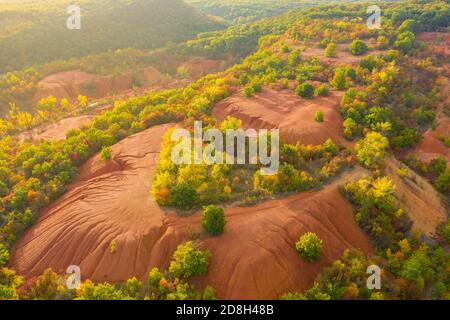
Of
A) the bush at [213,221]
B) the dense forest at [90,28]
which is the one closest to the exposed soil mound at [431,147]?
the bush at [213,221]

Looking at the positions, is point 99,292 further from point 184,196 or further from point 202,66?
point 202,66

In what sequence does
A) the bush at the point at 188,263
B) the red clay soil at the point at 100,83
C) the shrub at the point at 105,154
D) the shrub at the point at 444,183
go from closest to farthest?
1. the bush at the point at 188,263
2. the shrub at the point at 105,154
3. the shrub at the point at 444,183
4. the red clay soil at the point at 100,83

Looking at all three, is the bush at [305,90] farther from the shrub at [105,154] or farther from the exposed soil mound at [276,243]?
the shrub at [105,154]

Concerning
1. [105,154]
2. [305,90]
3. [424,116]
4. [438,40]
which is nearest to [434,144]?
[424,116]

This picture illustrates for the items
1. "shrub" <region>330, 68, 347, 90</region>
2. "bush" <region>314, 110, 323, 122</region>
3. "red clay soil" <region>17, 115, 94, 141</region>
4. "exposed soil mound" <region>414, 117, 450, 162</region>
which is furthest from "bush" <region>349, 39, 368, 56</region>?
"red clay soil" <region>17, 115, 94, 141</region>

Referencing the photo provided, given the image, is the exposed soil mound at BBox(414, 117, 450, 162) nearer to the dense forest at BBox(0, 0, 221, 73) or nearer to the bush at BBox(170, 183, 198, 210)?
the bush at BBox(170, 183, 198, 210)
